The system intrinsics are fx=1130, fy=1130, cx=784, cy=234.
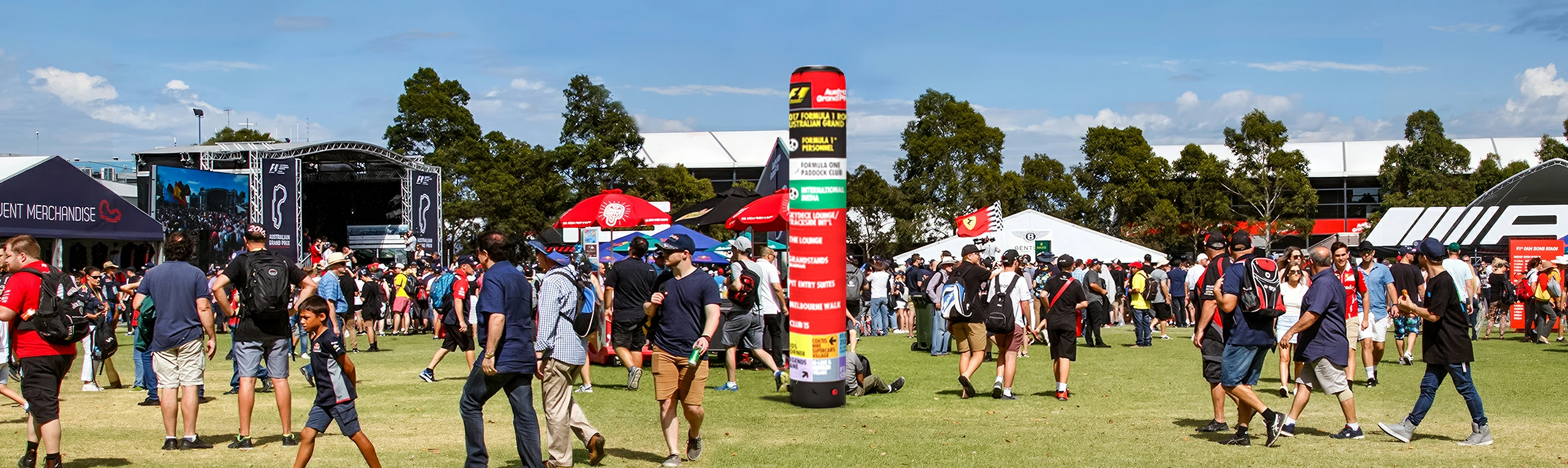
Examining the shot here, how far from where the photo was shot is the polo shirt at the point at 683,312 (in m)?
7.22

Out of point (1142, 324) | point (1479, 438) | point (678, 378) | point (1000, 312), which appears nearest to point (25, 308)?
point (678, 378)

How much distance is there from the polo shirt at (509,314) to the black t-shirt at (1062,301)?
6.03 m

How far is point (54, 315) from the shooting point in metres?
6.70

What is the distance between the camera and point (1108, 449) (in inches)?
310

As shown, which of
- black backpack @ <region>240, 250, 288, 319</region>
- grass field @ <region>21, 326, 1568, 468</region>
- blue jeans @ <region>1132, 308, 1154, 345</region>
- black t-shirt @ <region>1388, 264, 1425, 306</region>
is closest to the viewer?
grass field @ <region>21, 326, 1568, 468</region>

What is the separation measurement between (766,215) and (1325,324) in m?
8.56

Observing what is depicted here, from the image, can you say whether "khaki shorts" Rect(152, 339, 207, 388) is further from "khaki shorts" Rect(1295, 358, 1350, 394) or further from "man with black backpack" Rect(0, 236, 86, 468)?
"khaki shorts" Rect(1295, 358, 1350, 394)

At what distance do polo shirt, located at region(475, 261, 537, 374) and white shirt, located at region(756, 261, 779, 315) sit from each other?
626 cm

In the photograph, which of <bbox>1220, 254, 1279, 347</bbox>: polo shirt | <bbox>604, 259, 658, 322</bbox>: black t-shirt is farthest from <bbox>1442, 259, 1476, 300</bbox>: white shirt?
<bbox>604, 259, 658, 322</bbox>: black t-shirt

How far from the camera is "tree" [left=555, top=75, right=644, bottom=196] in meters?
46.6

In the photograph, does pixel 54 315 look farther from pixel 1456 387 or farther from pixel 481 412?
pixel 1456 387

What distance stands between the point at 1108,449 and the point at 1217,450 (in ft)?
2.37

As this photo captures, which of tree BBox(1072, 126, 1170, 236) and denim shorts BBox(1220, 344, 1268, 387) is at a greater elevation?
tree BBox(1072, 126, 1170, 236)

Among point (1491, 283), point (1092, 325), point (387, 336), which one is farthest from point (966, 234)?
point (387, 336)
